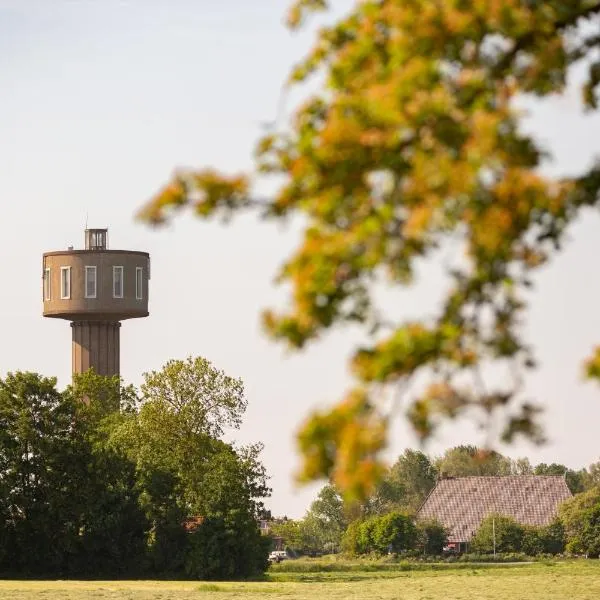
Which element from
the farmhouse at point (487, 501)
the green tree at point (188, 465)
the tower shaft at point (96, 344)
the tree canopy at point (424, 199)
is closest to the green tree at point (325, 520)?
the farmhouse at point (487, 501)

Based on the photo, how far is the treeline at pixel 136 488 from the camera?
67688 mm

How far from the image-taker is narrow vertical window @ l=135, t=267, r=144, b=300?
96625mm

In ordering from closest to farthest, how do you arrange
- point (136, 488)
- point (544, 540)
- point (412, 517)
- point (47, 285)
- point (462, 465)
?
1. point (136, 488)
2. point (544, 540)
3. point (47, 285)
4. point (412, 517)
5. point (462, 465)

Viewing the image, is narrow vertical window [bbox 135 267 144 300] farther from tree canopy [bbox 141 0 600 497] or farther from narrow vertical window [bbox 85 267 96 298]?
tree canopy [bbox 141 0 600 497]

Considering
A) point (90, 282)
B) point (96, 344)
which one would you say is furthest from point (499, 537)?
point (90, 282)

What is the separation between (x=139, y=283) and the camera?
318 feet

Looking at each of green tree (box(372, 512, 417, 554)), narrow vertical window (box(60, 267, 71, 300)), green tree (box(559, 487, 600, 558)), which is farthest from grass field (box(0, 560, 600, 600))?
narrow vertical window (box(60, 267, 71, 300))

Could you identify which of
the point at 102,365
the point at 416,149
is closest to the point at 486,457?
the point at 416,149

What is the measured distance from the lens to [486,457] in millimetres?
10938

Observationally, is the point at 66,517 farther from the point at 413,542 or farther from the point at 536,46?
the point at 536,46

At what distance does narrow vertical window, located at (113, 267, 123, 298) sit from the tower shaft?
2.11 metres

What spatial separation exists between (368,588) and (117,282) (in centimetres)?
4718

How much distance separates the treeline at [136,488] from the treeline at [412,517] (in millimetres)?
5892

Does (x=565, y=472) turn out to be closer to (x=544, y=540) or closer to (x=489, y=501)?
(x=489, y=501)
